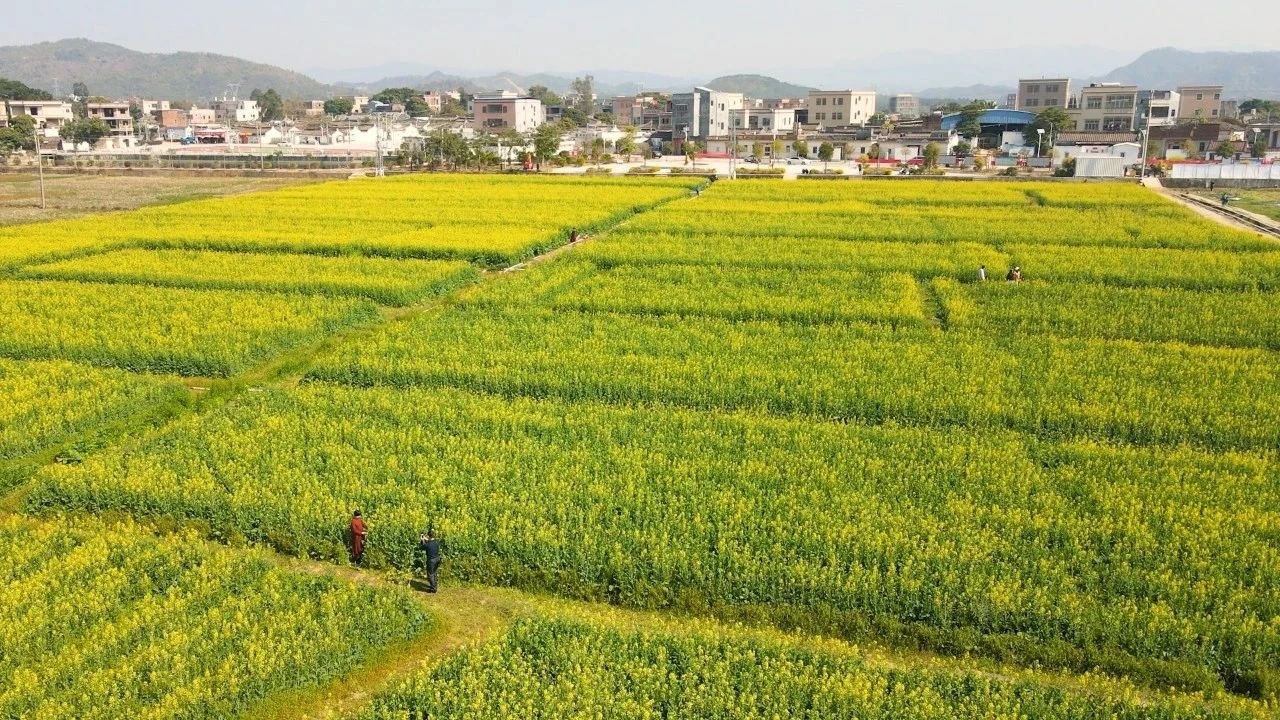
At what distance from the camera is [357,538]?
1304 cm

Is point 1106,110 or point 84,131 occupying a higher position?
point 1106,110

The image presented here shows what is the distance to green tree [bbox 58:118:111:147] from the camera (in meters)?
112

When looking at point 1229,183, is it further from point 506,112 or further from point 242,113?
point 242,113

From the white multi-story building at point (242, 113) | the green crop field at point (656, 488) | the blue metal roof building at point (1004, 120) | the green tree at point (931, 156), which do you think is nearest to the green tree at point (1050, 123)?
the blue metal roof building at point (1004, 120)

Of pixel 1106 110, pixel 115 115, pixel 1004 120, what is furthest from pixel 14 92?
pixel 1106 110

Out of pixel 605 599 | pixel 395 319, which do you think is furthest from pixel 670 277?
pixel 605 599

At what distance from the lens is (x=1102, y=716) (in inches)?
374

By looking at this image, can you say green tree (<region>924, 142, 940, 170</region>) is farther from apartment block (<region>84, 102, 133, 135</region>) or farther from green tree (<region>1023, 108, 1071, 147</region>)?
apartment block (<region>84, 102, 133, 135</region>)

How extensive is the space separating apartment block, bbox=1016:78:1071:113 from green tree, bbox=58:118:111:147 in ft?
388

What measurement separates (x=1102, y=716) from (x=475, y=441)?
34.7 ft

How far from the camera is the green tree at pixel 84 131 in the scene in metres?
112

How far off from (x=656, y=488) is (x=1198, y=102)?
161428mm

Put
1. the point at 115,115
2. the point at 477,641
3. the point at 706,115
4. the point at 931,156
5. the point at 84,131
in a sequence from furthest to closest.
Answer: the point at 115,115 < the point at 706,115 < the point at 84,131 < the point at 931,156 < the point at 477,641

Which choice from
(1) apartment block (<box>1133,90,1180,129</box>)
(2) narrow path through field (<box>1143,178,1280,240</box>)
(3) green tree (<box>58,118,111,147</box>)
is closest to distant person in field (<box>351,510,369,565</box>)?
(2) narrow path through field (<box>1143,178,1280,240</box>)
